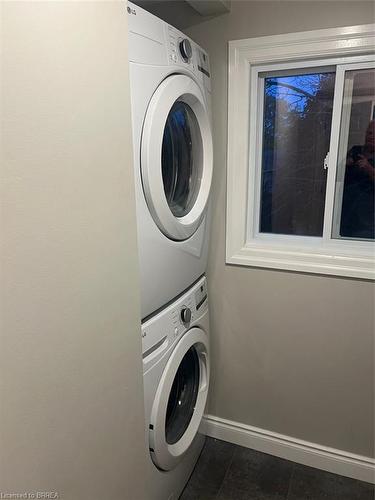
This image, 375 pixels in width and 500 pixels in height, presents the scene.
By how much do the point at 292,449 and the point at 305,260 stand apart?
96 centimetres

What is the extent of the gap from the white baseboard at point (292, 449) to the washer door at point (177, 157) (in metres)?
1.11

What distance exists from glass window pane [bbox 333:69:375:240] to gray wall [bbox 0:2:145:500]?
109 cm

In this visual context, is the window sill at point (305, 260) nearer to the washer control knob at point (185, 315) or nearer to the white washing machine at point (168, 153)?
the white washing machine at point (168, 153)

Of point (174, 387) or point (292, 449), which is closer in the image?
point (174, 387)

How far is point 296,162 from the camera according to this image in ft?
5.44

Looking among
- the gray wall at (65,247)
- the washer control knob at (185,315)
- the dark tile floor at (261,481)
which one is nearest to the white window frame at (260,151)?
the washer control knob at (185,315)

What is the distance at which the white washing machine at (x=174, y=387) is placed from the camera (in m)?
1.20

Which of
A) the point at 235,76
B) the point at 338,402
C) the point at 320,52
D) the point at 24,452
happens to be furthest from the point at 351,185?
the point at 24,452

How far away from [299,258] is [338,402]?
27.7 inches

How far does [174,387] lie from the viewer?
5.01 feet

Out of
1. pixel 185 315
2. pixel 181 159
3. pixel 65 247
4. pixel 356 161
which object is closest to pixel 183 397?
pixel 185 315

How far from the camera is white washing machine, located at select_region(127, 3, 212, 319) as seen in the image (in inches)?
40.3

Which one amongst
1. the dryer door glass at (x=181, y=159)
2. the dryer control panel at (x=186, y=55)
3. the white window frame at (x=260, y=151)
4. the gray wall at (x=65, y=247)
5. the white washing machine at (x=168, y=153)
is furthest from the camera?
the white window frame at (x=260, y=151)

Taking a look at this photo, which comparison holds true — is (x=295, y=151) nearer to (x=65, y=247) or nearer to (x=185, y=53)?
(x=185, y=53)
